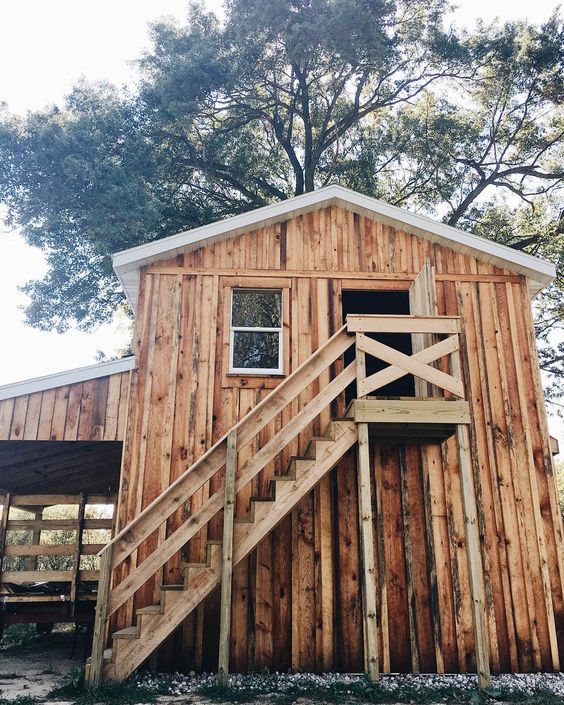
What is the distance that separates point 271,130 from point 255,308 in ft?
45.5

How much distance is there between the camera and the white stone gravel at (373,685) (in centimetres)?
689

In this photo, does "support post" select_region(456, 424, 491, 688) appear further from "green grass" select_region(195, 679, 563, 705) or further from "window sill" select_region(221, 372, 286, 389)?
"window sill" select_region(221, 372, 286, 389)

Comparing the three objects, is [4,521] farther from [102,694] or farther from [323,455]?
[323,455]

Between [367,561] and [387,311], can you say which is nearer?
[367,561]

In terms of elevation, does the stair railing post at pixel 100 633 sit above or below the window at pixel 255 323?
below

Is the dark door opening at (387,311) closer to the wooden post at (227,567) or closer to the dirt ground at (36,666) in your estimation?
the wooden post at (227,567)

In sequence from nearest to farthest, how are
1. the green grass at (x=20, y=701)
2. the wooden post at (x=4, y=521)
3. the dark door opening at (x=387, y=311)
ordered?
the green grass at (x=20, y=701), the wooden post at (x=4, y=521), the dark door opening at (x=387, y=311)

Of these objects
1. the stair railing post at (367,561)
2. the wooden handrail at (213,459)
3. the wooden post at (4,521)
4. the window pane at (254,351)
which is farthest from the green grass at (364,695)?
the window pane at (254,351)

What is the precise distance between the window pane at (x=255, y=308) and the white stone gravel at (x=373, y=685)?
5200 millimetres

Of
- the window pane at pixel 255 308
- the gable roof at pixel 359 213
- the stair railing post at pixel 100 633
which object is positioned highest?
the gable roof at pixel 359 213

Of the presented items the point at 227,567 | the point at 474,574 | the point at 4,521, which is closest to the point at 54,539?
the point at 4,521

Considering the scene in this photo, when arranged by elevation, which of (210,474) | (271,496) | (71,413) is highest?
(71,413)

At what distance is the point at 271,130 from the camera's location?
22.3 m

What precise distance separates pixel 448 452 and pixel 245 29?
15.6m
